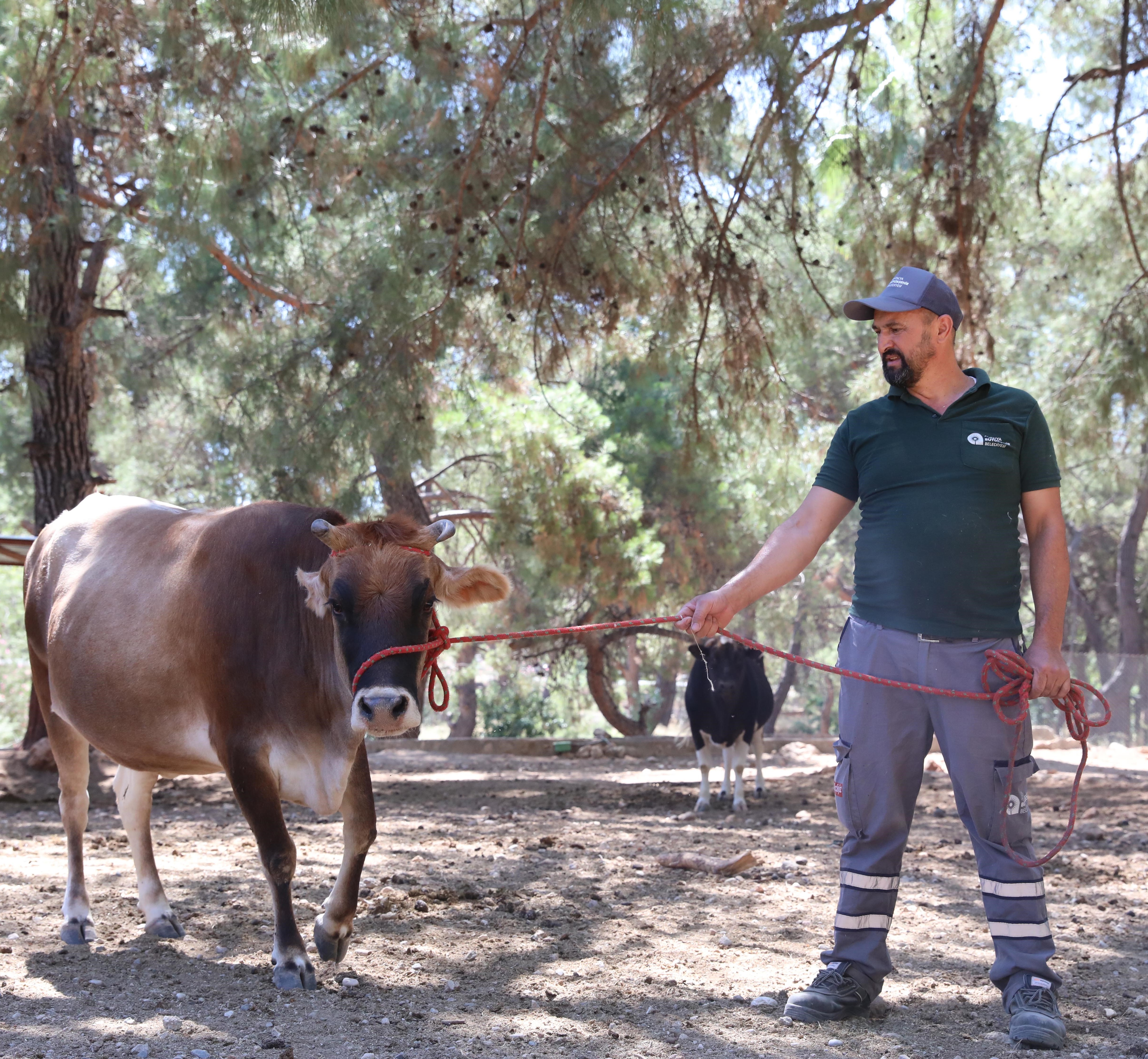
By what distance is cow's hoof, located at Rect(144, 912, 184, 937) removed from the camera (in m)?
4.17

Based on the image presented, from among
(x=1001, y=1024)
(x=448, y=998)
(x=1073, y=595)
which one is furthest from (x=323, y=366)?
(x=1073, y=595)

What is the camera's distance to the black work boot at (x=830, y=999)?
10.4 ft

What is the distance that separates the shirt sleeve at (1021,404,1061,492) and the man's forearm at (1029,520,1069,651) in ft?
0.36

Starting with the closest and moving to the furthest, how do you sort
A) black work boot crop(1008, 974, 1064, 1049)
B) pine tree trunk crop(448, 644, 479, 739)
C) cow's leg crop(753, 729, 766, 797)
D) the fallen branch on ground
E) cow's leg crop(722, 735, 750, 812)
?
black work boot crop(1008, 974, 1064, 1049)
the fallen branch on ground
cow's leg crop(722, 735, 750, 812)
cow's leg crop(753, 729, 766, 797)
pine tree trunk crop(448, 644, 479, 739)

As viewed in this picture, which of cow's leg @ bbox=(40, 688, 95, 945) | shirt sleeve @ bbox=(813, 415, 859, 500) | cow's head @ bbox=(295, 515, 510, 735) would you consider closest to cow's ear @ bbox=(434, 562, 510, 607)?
cow's head @ bbox=(295, 515, 510, 735)

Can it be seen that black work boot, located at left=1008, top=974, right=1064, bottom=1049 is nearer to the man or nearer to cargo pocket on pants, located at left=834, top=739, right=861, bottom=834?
the man

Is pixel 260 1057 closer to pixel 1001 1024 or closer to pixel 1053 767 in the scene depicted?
pixel 1001 1024

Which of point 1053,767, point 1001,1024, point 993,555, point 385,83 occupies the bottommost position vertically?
point 1053,767

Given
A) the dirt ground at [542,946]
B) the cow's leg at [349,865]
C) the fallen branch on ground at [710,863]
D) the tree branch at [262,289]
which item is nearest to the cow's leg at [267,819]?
the cow's leg at [349,865]

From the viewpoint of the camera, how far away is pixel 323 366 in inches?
338

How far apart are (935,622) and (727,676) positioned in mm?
5208

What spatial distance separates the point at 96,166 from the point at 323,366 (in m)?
2.38

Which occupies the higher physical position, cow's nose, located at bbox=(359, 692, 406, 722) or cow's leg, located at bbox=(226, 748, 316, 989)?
cow's nose, located at bbox=(359, 692, 406, 722)

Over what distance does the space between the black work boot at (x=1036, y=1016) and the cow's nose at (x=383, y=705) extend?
1.78 m
